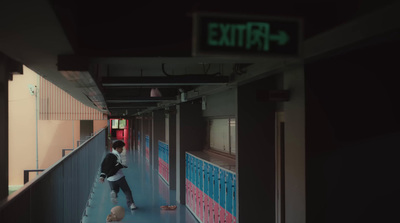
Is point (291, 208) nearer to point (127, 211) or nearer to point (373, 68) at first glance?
point (373, 68)

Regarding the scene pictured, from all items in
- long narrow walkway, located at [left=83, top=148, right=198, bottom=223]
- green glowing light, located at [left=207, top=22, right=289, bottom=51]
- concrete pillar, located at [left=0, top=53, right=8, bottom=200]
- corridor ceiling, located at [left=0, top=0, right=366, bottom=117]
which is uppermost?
corridor ceiling, located at [left=0, top=0, right=366, bottom=117]

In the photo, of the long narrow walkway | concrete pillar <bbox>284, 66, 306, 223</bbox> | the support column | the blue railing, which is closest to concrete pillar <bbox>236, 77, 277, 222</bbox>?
Result: concrete pillar <bbox>284, 66, 306, 223</bbox>

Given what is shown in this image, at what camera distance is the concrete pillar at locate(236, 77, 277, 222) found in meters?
4.84

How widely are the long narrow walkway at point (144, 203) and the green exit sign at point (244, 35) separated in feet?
18.7

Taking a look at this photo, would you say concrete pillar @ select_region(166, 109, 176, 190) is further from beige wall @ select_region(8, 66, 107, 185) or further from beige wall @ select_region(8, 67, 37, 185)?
beige wall @ select_region(8, 67, 37, 185)

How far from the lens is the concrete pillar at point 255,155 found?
484 cm

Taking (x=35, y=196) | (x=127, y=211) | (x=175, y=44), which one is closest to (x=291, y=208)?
(x=175, y=44)

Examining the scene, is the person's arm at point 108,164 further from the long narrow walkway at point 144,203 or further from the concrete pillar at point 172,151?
the concrete pillar at point 172,151

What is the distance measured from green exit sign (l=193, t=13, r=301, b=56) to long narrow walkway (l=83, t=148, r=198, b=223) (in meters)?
5.69

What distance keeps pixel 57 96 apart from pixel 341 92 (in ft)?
47.6

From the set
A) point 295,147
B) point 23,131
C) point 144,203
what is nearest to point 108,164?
point 144,203

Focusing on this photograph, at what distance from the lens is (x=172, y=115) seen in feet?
36.2

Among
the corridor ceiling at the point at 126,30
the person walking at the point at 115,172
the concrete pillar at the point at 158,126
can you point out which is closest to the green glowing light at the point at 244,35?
the corridor ceiling at the point at 126,30

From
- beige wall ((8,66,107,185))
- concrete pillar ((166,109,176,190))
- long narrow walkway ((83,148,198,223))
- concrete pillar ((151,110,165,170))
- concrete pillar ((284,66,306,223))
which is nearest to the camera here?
concrete pillar ((284,66,306,223))
